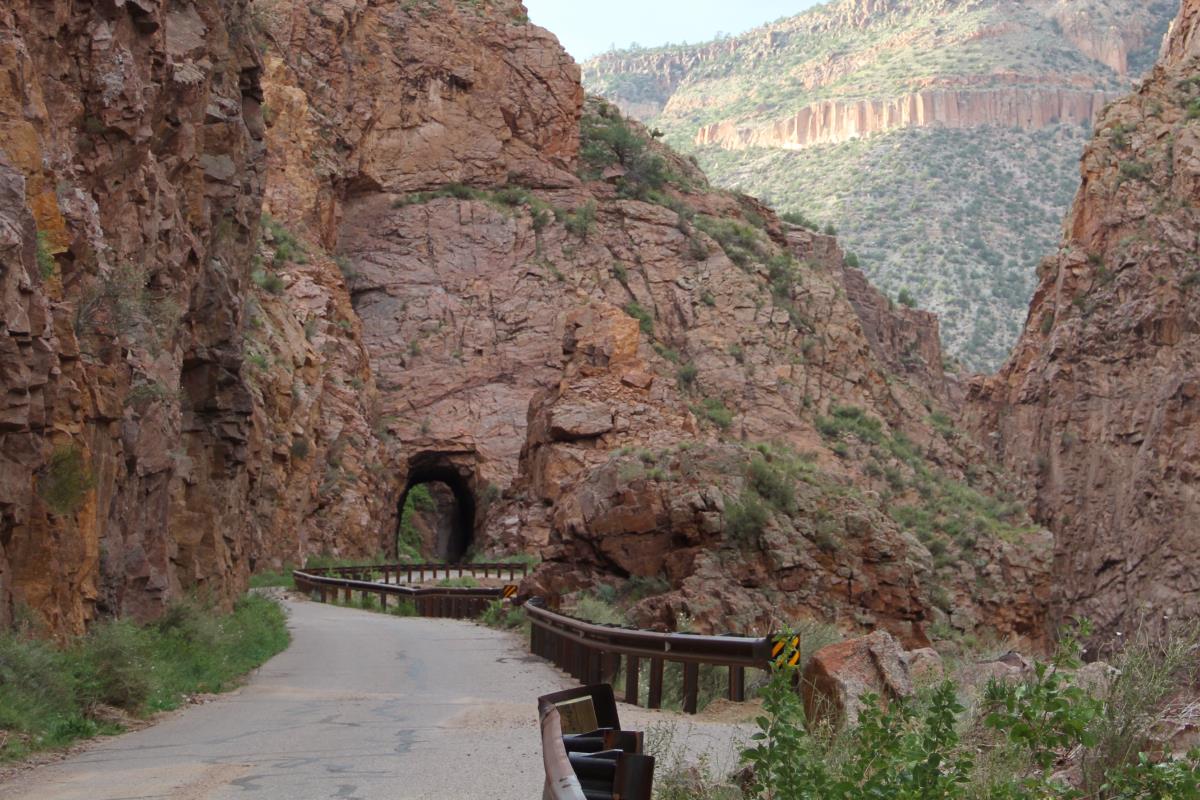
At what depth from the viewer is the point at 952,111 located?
147 m

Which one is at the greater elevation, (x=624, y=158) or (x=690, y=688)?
(x=624, y=158)

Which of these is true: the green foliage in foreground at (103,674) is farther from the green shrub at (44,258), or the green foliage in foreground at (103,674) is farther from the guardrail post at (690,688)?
the guardrail post at (690,688)

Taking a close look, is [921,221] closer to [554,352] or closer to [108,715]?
[554,352]

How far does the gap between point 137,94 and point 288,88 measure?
38.8 m

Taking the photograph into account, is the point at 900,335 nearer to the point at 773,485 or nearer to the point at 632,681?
the point at 773,485

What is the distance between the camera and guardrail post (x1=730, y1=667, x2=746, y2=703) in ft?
41.3

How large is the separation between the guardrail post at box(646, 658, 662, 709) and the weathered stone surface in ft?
11.0

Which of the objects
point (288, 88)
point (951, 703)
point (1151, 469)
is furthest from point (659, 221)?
point (951, 703)

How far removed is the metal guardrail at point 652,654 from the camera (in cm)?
1206

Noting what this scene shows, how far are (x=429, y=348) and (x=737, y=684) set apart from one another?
4312cm

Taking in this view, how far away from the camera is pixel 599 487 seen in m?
24.1

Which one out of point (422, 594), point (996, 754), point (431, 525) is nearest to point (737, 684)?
point (996, 754)

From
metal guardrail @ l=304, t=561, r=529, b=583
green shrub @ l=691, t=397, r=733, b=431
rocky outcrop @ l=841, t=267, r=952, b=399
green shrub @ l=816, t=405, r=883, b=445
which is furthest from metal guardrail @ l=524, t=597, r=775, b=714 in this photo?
rocky outcrop @ l=841, t=267, r=952, b=399

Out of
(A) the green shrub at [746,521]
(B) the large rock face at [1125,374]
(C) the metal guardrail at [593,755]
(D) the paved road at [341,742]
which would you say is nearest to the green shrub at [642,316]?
(B) the large rock face at [1125,374]
